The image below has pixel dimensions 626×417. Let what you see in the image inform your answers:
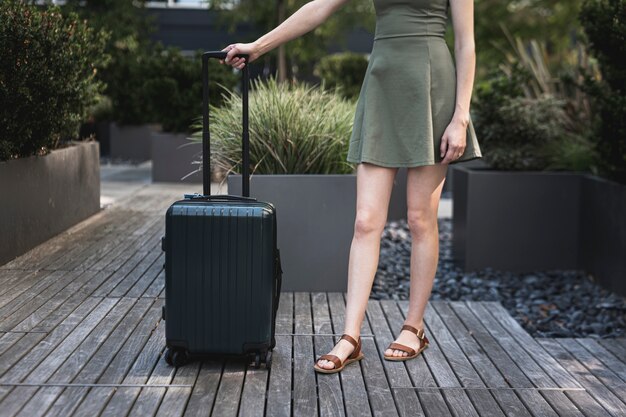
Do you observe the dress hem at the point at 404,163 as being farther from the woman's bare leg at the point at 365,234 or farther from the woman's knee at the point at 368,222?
the woman's knee at the point at 368,222

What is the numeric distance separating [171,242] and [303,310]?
1.27m

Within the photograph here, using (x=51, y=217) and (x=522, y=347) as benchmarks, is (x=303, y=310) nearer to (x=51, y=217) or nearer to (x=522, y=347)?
(x=522, y=347)

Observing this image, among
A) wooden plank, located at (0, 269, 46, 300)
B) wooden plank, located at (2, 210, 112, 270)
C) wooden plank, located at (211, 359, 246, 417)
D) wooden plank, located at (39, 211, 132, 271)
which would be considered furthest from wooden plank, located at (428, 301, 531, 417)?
wooden plank, located at (2, 210, 112, 270)

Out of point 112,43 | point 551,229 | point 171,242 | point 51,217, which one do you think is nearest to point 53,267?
point 51,217

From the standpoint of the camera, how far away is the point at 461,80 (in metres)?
3.34

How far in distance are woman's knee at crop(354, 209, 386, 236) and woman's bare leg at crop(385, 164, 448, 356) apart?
0.53ft

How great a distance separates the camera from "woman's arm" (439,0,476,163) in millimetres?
3303

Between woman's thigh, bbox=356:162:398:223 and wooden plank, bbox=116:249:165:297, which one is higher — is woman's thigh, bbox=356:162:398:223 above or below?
above

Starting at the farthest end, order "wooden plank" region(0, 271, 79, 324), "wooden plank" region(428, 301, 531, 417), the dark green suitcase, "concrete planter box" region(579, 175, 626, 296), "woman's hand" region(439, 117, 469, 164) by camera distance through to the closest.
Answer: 1. "concrete planter box" region(579, 175, 626, 296)
2. "wooden plank" region(0, 271, 79, 324)
3. "woman's hand" region(439, 117, 469, 164)
4. the dark green suitcase
5. "wooden plank" region(428, 301, 531, 417)

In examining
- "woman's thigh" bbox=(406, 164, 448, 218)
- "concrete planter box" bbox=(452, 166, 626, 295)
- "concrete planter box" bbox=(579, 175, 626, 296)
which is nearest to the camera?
"woman's thigh" bbox=(406, 164, 448, 218)

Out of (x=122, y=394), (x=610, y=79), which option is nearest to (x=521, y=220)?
(x=610, y=79)

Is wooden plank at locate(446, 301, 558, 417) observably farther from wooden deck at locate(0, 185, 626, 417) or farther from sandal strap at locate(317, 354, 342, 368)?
sandal strap at locate(317, 354, 342, 368)

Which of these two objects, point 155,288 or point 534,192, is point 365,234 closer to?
point 155,288

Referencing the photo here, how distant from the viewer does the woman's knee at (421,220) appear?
3.47 meters
